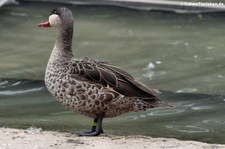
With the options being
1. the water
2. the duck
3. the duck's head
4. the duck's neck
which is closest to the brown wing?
the duck

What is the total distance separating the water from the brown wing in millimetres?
710

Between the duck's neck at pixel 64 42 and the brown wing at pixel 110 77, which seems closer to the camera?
the brown wing at pixel 110 77

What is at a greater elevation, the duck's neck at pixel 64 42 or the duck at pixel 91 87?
the duck's neck at pixel 64 42

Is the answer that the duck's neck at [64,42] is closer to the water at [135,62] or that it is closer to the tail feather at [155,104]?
the tail feather at [155,104]

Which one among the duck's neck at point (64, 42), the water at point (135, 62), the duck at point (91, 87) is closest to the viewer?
the duck at point (91, 87)

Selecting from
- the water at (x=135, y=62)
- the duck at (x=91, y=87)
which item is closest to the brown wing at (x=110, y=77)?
the duck at (x=91, y=87)

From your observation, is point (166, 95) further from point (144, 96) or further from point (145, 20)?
point (145, 20)

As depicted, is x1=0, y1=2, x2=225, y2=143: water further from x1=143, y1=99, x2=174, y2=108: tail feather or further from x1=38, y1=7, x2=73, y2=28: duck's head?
x1=38, y1=7, x2=73, y2=28: duck's head

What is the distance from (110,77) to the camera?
19.8 ft

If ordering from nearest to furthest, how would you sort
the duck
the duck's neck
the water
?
1. the duck
2. the duck's neck
3. the water

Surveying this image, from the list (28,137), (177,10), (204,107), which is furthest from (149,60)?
(28,137)

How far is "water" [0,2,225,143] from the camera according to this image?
709cm

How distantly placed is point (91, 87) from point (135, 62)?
3.50 metres

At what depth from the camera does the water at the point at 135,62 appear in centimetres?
709
